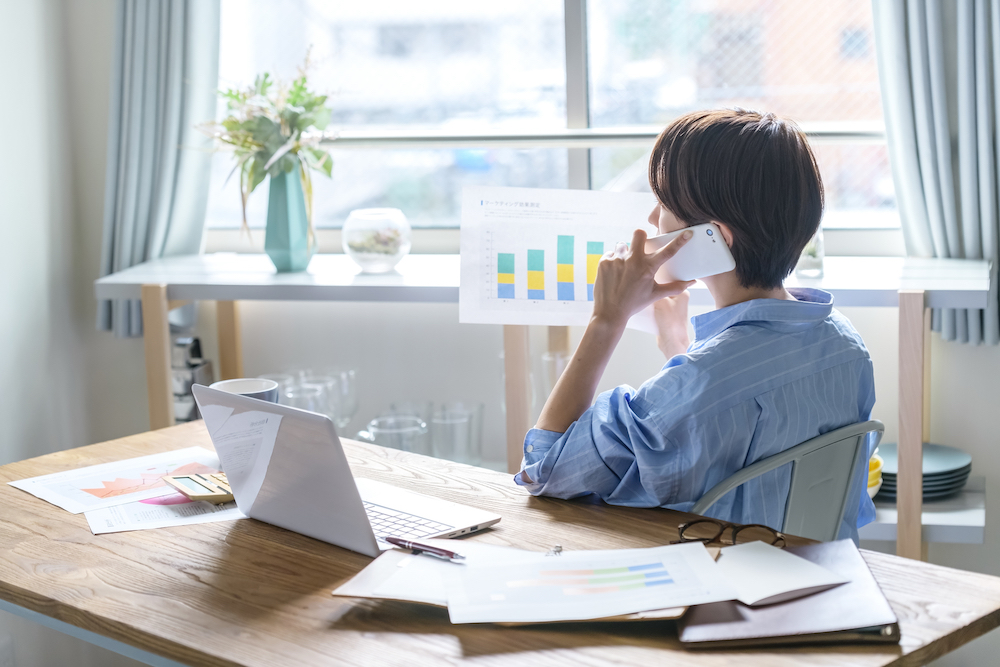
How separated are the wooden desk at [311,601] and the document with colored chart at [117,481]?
0.03 m

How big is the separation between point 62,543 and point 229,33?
6.47ft

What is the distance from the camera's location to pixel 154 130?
8.07 ft

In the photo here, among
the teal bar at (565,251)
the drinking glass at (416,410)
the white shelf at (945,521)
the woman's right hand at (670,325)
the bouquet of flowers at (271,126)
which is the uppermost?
the bouquet of flowers at (271,126)

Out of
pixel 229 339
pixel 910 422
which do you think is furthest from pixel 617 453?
pixel 229 339

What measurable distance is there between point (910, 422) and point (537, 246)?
0.78 m

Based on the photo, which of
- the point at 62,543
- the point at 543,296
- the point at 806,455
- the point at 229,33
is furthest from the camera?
the point at 229,33

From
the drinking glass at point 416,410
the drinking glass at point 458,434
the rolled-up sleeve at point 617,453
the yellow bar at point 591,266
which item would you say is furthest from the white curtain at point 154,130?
the rolled-up sleeve at point 617,453

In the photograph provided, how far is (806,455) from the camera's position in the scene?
110 cm

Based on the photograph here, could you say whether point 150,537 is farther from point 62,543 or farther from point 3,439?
point 3,439

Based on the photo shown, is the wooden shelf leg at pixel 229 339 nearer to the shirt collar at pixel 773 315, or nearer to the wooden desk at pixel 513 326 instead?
the wooden desk at pixel 513 326

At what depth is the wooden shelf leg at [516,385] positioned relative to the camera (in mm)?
1968

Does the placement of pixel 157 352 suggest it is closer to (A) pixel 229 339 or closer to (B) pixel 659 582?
(A) pixel 229 339

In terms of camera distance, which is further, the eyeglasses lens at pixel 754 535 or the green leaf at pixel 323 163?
the green leaf at pixel 323 163

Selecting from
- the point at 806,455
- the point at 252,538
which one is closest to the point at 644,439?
the point at 806,455
